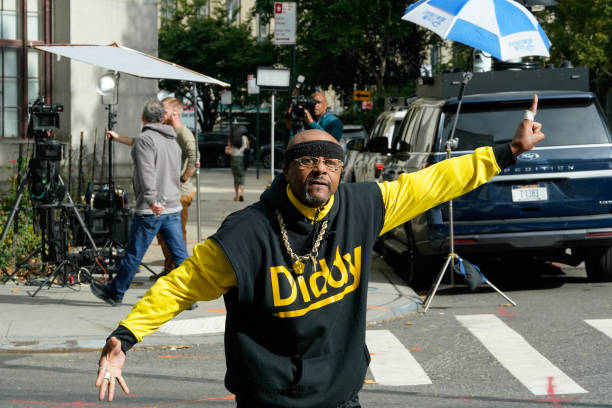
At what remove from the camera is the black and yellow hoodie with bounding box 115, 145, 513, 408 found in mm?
3434

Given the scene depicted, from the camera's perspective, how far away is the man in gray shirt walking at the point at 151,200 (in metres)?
9.00

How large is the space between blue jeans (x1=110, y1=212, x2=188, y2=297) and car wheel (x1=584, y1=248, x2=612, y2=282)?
164 inches

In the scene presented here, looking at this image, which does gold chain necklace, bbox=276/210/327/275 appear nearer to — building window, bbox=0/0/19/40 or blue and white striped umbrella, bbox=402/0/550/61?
blue and white striped umbrella, bbox=402/0/550/61

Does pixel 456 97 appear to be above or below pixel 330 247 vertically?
above

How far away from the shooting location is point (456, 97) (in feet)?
33.2

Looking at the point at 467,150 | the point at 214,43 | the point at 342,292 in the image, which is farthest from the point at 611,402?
the point at 214,43

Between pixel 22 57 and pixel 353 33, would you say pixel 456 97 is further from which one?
pixel 353 33

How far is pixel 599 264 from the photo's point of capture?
10477 mm

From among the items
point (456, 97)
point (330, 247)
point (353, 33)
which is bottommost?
point (330, 247)

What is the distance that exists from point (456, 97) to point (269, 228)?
6901 mm

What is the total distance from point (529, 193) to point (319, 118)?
7.69 feet

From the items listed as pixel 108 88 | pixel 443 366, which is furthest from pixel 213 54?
pixel 443 366

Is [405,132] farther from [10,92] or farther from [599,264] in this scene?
[10,92]

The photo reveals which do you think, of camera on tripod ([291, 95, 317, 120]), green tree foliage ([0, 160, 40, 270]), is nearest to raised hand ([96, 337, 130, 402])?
camera on tripod ([291, 95, 317, 120])
